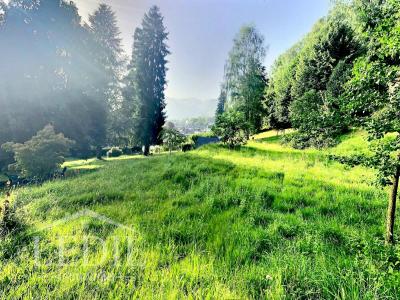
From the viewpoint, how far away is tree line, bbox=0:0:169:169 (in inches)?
701

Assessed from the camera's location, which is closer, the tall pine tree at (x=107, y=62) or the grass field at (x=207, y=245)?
the grass field at (x=207, y=245)

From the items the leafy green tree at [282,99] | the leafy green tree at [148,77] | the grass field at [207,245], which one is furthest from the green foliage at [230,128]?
the leafy green tree at [282,99]

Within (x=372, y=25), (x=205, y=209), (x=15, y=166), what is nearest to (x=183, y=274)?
(x=205, y=209)

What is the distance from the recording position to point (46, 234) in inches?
138

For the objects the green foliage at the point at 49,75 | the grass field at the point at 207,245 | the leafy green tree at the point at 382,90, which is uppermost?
the green foliage at the point at 49,75

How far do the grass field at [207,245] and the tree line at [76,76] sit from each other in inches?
544

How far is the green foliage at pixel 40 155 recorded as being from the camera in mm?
10859

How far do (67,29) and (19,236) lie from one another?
25.3 m

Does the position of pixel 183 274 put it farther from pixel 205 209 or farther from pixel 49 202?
pixel 49 202

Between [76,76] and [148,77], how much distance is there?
793 centimetres

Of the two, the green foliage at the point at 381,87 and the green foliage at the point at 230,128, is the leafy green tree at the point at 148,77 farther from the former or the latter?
the green foliage at the point at 381,87

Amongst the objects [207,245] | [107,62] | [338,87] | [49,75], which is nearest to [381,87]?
[207,245]

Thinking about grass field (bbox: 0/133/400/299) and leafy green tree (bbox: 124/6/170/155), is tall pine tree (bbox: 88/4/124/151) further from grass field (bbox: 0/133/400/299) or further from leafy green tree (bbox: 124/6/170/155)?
grass field (bbox: 0/133/400/299)

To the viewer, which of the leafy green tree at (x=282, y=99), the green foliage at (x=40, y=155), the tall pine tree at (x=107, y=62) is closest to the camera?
the green foliage at (x=40, y=155)
